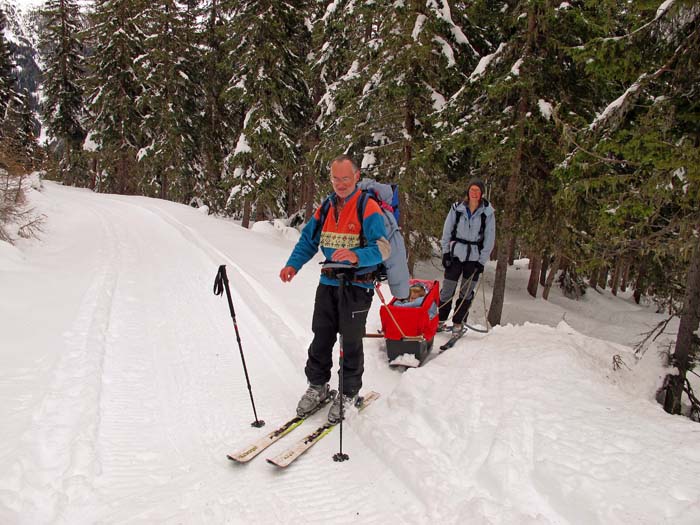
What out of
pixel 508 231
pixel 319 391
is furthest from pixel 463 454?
pixel 508 231

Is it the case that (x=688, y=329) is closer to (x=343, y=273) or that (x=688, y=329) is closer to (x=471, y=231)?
(x=471, y=231)

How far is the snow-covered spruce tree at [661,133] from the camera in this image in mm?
5008

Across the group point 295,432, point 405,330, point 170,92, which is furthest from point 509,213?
point 170,92

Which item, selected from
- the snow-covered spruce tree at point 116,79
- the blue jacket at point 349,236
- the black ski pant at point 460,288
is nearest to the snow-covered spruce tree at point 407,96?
the black ski pant at point 460,288

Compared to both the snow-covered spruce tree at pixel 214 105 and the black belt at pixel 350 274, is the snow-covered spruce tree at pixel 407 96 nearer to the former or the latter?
the black belt at pixel 350 274

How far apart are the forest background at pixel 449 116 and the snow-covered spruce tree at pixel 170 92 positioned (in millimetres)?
111

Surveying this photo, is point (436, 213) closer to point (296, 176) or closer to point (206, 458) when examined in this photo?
point (206, 458)

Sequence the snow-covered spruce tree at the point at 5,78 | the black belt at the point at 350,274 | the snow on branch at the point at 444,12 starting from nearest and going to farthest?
1. the black belt at the point at 350,274
2. the snow on branch at the point at 444,12
3. the snow-covered spruce tree at the point at 5,78

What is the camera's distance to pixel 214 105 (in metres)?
24.0

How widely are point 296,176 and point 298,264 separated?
61.7 feet

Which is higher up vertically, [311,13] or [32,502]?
[311,13]

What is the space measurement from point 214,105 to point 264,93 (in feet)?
28.8

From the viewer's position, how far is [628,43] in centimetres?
539

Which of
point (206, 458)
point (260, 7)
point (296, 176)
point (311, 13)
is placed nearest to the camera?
point (206, 458)
